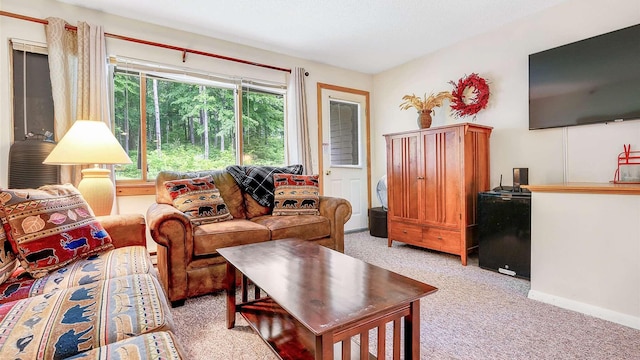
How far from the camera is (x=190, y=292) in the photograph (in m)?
2.06

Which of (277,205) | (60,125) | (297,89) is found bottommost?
(277,205)

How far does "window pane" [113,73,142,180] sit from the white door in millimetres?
2201

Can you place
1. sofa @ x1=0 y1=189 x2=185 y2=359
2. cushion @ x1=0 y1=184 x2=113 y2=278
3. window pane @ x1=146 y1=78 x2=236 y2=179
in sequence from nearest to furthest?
sofa @ x1=0 y1=189 x2=185 y2=359
cushion @ x1=0 y1=184 x2=113 y2=278
window pane @ x1=146 y1=78 x2=236 y2=179

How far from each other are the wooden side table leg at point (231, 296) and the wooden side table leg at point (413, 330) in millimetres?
1010

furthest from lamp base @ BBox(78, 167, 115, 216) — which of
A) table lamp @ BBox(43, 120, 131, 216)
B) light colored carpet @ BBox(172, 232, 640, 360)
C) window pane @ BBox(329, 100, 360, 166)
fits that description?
window pane @ BBox(329, 100, 360, 166)

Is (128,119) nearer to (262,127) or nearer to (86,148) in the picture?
(86,148)

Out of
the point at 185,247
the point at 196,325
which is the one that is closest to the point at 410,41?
the point at 185,247

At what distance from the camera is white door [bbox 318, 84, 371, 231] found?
13.9 feet

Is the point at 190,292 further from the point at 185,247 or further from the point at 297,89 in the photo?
the point at 297,89

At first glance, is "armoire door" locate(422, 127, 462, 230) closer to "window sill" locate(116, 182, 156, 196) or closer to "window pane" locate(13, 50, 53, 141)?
"window sill" locate(116, 182, 156, 196)

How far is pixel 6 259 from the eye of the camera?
1.33m

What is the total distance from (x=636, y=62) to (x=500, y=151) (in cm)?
119

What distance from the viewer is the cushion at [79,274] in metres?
1.20

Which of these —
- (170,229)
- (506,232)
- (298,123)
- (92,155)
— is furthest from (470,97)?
(92,155)
